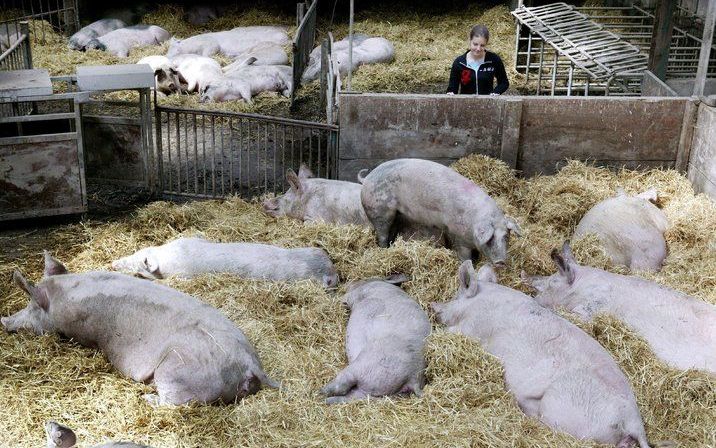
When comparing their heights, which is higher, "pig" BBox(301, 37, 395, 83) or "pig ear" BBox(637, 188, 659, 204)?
"pig" BBox(301, 37, 395, 83)

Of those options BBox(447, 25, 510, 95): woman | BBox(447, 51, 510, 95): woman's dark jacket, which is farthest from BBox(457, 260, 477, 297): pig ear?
BBox(447, 51, 510, 95): woman's dark jacket

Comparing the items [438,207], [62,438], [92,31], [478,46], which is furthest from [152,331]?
[92,31]

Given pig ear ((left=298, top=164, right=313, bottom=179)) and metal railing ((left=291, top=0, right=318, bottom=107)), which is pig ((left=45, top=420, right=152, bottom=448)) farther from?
metal railing ((left=291, top=0, right=318, bottom=107))

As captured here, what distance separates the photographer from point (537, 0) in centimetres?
1479

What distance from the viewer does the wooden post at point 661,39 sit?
10219 mm

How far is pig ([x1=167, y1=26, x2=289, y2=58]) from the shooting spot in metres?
14.6

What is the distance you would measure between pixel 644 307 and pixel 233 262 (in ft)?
10.5

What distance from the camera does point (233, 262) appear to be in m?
7.03

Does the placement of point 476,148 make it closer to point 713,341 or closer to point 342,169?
point 342,169

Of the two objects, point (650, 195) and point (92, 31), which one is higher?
point (92, 31)

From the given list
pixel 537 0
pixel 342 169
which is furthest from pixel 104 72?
pixel 537 0

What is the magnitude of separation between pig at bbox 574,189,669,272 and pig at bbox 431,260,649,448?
6.03ft

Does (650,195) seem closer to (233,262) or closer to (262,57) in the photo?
(233,262)

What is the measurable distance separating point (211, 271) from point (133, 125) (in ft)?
8.40
